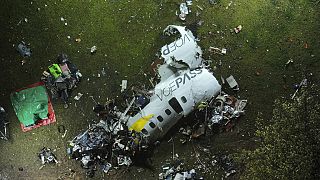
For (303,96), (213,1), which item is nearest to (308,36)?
(303,96)

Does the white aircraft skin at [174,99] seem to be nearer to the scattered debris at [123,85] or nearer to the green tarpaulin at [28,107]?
the scattered debris at [123,85]

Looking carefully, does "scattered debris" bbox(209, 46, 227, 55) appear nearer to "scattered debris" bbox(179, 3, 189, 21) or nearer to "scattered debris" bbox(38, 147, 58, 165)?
"scattered debris" bbox(179, 3, 189, 21)

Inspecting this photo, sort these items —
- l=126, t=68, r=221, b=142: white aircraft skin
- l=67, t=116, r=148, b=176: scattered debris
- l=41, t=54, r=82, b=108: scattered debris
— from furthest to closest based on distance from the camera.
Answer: l=41, t=54, r=82, b=108: scattered debris, l=67, t=116, r=148, b=176: scattered debris, l=126, t=68, r=221, b=142: white aircraft skin

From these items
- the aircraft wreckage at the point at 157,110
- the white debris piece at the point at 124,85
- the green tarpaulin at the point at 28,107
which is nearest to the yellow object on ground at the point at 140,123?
the aircraft wreckage at the point at 157,110

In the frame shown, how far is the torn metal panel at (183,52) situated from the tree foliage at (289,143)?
1.20 meters

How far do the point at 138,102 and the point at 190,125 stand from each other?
29.5 inches

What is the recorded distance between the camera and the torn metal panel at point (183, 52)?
7074 mm

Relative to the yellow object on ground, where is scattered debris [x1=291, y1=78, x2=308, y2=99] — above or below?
below

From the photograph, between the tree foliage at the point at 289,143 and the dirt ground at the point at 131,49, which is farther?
the dirt ground at the point at 131,49

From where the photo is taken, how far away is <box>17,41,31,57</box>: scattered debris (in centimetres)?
730

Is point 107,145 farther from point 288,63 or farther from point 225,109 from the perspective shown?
point 288,63

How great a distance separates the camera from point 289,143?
23.5 feet

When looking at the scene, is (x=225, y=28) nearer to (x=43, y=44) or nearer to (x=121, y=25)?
(x=121, y=25)

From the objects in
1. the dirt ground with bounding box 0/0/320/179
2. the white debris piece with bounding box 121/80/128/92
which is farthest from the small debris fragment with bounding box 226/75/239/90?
the white debris piece with bounding box 121/80/128/92
